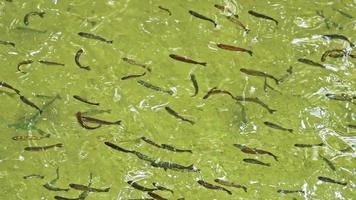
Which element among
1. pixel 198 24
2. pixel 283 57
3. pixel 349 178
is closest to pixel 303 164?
pixel 349 178

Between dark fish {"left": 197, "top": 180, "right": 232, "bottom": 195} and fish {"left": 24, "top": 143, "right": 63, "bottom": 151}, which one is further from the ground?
fish {"left": 24, "top": 143, "right": 63, "bottom": 151}

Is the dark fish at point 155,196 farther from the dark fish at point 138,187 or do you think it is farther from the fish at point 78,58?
the fish at point 78,58

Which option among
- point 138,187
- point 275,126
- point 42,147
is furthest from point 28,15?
point 275,126

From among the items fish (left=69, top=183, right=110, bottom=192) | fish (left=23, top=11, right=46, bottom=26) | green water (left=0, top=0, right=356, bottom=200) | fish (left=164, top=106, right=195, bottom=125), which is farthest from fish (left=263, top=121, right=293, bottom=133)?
fish (left=23, top=11, right=46, bottom=26)

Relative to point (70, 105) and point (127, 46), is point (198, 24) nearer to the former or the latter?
point (127, 46)

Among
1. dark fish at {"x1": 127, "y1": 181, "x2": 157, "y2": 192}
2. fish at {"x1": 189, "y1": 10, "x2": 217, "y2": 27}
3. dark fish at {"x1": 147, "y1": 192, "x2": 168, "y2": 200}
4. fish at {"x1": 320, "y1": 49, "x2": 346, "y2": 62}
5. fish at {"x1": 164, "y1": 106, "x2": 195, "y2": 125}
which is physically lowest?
dark fish at {"x1": 147, "y1": 192, "x2": 168, "y2": 200}

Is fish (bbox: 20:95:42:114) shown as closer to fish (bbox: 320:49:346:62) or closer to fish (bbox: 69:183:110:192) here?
fish (bbox: 69:183:110:192)

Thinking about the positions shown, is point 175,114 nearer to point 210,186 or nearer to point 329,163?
point 210,186

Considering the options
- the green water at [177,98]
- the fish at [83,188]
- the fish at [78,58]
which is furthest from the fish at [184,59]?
the fish at [83,188]
